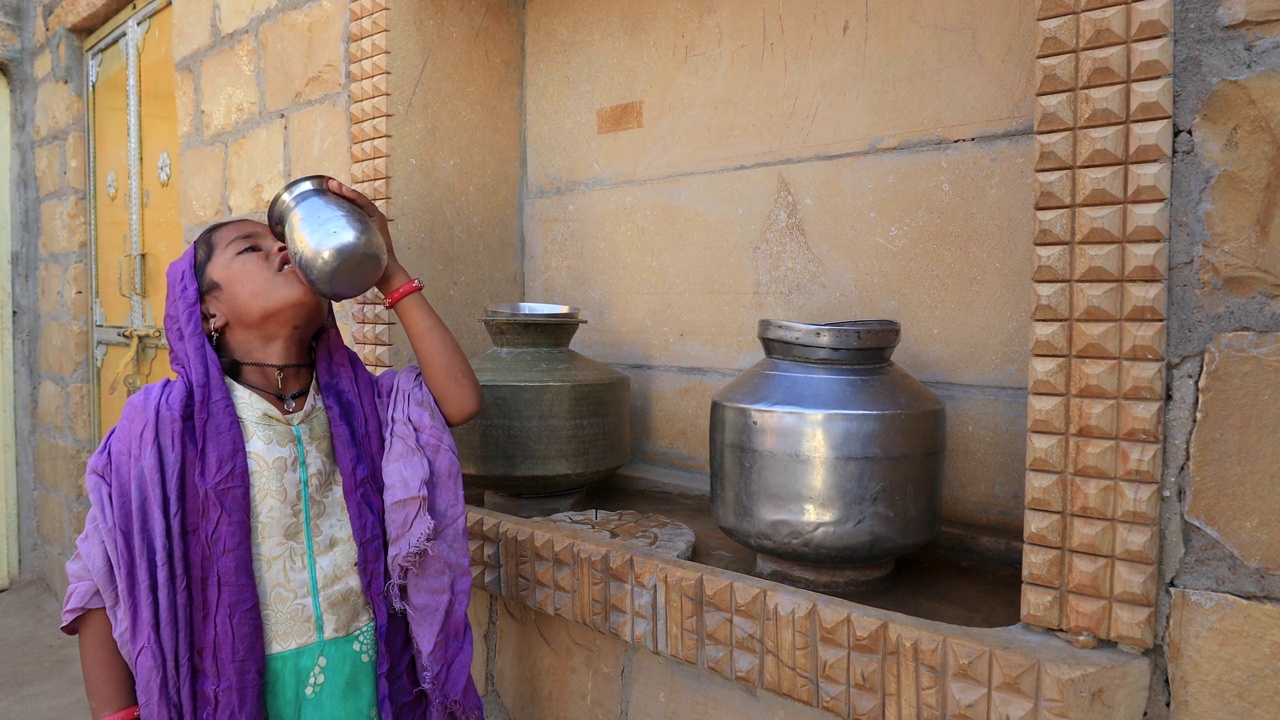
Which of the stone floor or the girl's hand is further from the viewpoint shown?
the stone floor

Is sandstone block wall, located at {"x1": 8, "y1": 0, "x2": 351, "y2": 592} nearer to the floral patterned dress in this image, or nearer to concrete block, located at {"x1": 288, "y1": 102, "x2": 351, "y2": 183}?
concrete block, located at {"x1": 288, "y1": 102, "x2": 351, "y2": 183}

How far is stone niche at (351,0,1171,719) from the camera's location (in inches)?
37.1

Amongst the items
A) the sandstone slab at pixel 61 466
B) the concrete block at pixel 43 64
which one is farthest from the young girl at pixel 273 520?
the concrete block at pixel 43 64

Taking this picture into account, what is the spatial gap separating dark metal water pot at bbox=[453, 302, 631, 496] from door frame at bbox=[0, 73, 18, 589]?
3.64m

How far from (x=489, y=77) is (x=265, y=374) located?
1145mm

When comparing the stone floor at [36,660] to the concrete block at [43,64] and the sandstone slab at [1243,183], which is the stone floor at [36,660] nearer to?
the concrete block at [43,64]

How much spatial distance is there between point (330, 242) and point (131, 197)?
9.48 ft

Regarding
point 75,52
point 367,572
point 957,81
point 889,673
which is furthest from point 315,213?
point 75,52

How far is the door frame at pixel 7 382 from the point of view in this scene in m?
4.07

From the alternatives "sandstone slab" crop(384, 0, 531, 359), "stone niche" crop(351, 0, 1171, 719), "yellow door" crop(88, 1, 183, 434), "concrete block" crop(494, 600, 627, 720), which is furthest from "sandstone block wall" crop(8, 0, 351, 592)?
"concrete block" crop(494, 600, 627, 720)

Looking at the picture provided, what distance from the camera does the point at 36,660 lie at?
3.30m

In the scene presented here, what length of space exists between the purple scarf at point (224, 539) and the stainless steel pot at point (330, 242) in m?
0.20

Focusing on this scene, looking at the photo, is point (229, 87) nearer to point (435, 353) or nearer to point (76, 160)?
point (435, 353)

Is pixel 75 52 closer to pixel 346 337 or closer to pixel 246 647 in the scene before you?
pixel 346 337
